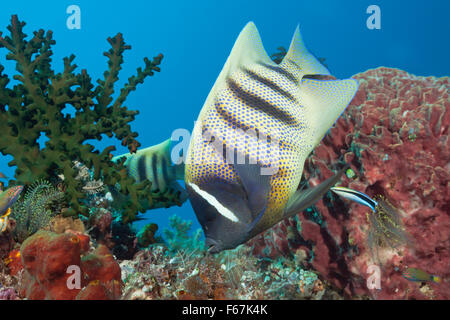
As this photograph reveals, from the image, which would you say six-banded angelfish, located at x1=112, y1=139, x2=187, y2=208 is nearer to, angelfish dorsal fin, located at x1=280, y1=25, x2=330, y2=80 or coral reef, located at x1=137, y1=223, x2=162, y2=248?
coral reef, located at x1=137, y1=223, x2=162, y2=248

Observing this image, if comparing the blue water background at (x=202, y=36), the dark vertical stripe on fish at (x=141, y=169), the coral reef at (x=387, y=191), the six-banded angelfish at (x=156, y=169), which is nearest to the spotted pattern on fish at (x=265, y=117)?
the coral reef at (x=387, y=191)

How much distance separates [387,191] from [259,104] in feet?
5.50

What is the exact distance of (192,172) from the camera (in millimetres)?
1498

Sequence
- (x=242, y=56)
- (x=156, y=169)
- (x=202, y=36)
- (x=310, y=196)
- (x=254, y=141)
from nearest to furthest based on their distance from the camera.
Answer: (x=310, y=196), (x=254, y=141), (x=242, y=56), (x=156, y=169), (x=202, y=36)

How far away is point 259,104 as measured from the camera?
1652 mm

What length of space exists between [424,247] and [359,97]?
1644 millimetres

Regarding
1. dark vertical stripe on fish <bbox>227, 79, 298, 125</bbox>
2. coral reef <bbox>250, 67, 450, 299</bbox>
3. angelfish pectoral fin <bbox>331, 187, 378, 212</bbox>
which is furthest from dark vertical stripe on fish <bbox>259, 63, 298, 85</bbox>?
coral reef <bbox>250, 67, 450, 299</bbox>

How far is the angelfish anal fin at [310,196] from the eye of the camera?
134 centimetres

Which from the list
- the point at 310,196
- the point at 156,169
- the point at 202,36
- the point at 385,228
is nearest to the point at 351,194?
the point at 385,228

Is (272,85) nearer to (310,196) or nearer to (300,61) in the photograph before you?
(300,61)

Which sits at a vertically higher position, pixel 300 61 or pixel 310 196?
pixel 300 61

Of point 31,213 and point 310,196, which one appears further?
point 31,213
